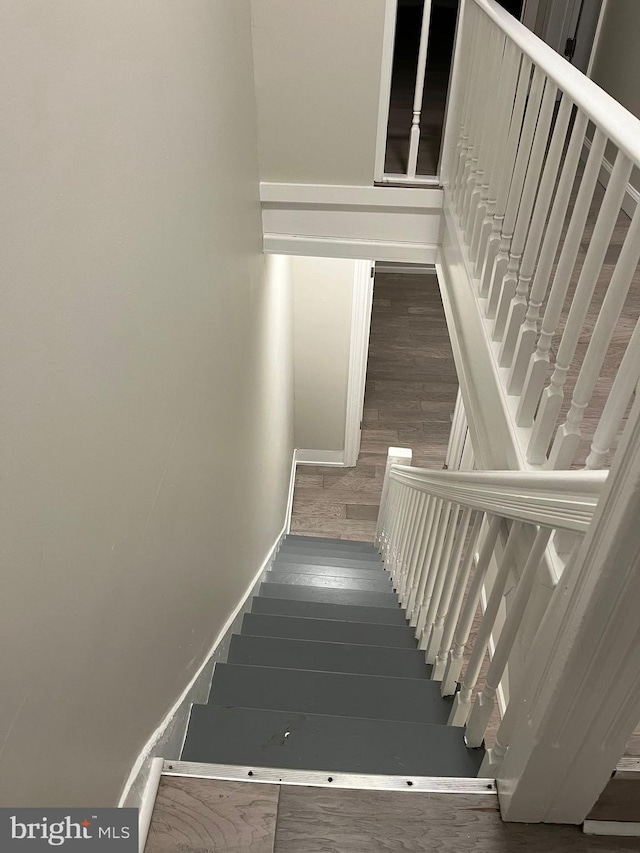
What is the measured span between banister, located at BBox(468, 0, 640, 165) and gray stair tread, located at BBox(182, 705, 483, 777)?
1249mm

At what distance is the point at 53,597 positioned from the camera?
31.9 inches

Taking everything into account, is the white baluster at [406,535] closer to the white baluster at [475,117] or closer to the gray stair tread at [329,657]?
the gray stair tread at [329,657]

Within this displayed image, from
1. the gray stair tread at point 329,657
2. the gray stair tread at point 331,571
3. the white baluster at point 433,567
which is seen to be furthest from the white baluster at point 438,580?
the gray stair tread at point 331,571

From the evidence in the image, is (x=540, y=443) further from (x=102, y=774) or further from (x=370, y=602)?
(x=370, y=602)

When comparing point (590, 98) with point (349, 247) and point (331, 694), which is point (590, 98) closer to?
point (331, 694)

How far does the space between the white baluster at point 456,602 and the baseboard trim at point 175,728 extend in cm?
70

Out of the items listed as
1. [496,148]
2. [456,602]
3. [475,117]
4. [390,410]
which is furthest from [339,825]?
[390,410]

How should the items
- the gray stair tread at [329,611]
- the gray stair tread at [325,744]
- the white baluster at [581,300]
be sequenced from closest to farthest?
the white baluster at [581,300] < the gray stair tread at [325,744] < the gray stair tread at [329,611]

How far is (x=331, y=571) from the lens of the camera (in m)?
3.54

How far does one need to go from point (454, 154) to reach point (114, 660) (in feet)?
8.06

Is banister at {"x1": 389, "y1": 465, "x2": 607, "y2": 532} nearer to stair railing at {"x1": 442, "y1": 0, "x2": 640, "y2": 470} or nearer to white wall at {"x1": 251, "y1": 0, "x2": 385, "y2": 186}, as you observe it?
stair railing at {"x1": 442, "y1": 0, "x2": 640, "y2": 470}

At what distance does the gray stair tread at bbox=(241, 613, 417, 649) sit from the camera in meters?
2.42

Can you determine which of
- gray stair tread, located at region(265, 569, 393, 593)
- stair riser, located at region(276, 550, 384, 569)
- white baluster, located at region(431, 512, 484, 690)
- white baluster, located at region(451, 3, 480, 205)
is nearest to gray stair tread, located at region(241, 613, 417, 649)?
white baluster, located at region(431, 512, 484, 690)

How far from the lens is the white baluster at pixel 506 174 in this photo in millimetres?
1624
